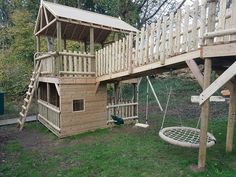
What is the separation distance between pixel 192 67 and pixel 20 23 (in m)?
17.9

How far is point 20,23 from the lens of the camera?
801 inches

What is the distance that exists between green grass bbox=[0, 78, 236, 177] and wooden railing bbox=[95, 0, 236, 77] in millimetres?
2298

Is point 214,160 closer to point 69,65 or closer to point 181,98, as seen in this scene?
point 69,65

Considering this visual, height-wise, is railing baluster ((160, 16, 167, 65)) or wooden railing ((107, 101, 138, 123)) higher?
railing baluster ((160, 16, 167, 65))

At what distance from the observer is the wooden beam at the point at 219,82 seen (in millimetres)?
4895

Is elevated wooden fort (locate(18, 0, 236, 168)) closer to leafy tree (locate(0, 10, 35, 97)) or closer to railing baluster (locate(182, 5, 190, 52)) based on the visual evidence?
railing baluster (locate(182, 5, 190, 52))

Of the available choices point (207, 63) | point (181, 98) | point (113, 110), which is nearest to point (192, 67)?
point (207, 63)

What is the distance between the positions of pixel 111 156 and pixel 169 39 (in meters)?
3.32

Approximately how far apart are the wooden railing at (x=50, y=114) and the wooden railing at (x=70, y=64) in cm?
131

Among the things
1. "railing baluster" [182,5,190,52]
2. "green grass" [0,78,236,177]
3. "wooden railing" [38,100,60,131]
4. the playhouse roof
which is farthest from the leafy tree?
"railing baluster" [182,5,190,52]

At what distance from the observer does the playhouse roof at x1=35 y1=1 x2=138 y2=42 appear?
8795 mm

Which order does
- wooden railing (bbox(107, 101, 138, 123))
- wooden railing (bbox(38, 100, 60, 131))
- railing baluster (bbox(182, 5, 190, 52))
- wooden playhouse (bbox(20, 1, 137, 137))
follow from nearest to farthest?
railing baluster (bbox(182, 5, 190, 52)) < wooden playhouse (bbox(20, 1, 137, 137)) < wooden railing (bbox(38, 100, 60, 131)) < wooden railing (bbox(107, 101, 138, 123))

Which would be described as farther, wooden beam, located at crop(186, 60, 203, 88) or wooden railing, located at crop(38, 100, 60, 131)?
wooden railing, located at crop(38, 100, 60, 131)

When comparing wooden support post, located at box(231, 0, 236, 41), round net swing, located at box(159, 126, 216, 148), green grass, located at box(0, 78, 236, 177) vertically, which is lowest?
green grass, located at box(0, 78, 236, 177)
